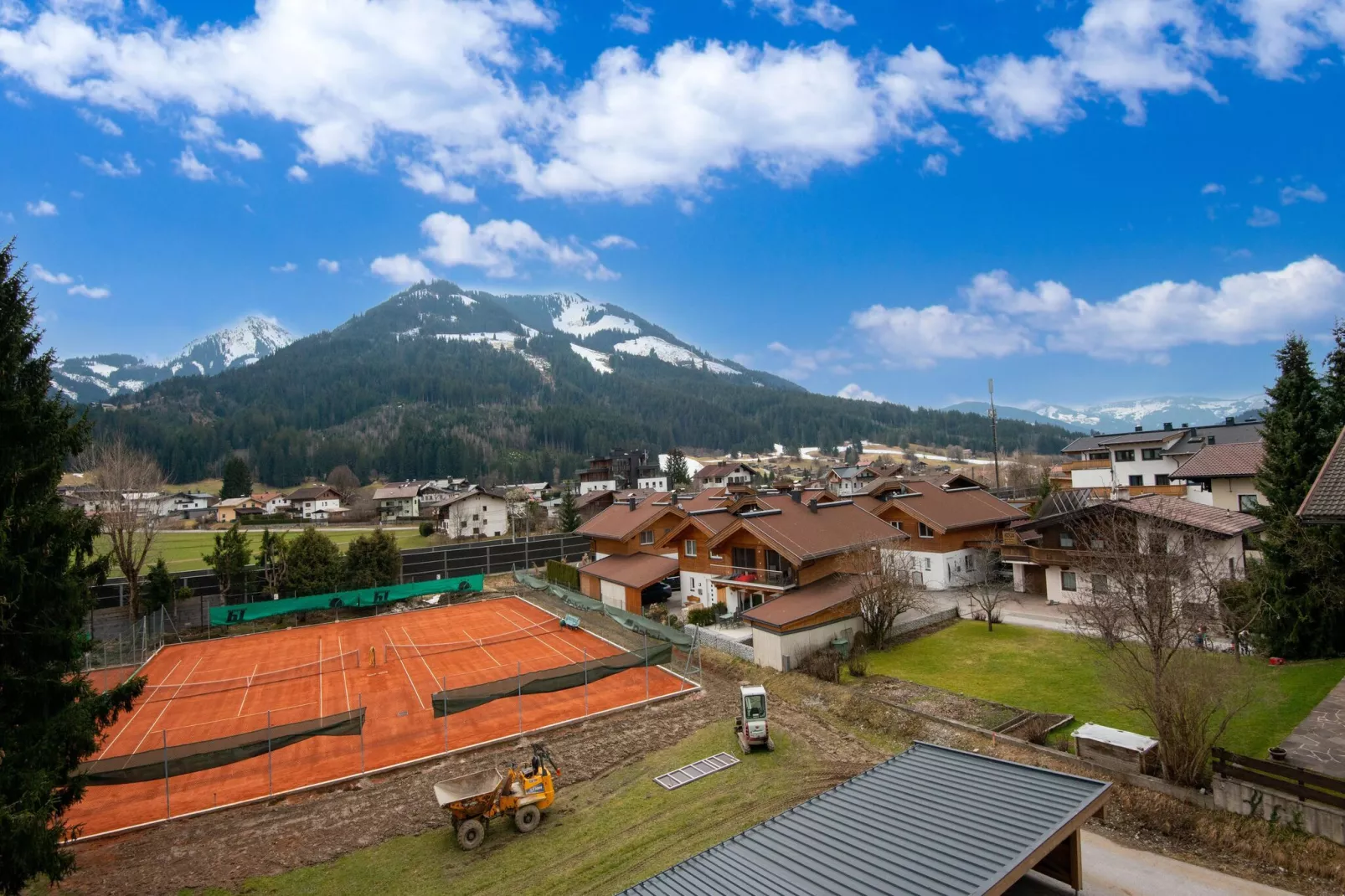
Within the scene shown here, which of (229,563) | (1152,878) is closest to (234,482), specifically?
(229,563)

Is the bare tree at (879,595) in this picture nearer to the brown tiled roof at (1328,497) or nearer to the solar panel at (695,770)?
the solar panel at (695,770)

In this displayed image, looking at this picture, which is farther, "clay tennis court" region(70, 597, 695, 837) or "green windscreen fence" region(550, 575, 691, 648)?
"green windscreen fence" region(550, 575, 691, 648)

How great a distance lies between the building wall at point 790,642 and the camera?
2384 cm

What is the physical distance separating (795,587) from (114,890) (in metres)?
23.4

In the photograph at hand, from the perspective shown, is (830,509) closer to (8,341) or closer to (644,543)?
(644,543)

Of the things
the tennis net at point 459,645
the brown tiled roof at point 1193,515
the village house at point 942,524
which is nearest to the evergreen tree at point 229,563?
the tennis net at point 459,645

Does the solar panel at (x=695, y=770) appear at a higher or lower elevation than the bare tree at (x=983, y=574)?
lower

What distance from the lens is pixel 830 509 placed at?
34.1 metres

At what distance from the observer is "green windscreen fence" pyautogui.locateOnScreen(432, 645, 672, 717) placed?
60.4 ft

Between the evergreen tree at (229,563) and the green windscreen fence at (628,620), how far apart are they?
19029 millimetres

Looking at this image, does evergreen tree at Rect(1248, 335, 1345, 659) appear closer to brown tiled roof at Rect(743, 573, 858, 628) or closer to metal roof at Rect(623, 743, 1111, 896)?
brown tiled roof at Rect(743, 573, 858, 628)

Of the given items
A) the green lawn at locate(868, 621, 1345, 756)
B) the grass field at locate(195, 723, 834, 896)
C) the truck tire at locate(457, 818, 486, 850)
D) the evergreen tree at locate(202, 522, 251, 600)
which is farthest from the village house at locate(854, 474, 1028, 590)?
the evergreen tree at locate(202, 522, 251, 600)

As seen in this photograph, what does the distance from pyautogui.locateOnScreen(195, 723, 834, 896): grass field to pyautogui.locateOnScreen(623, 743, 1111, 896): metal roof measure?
20.4 feet

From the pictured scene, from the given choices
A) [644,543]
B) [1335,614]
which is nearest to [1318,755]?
[1335,614]
